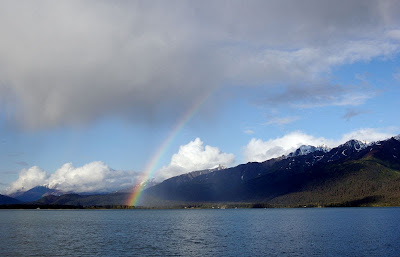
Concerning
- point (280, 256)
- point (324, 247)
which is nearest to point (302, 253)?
point (280, 256)

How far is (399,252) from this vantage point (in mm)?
90875

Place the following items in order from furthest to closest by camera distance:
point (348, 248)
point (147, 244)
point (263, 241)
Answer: point (263, 241)
point (147, 244)
point (348, 248)

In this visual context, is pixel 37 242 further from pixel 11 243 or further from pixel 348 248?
pixel 348 248

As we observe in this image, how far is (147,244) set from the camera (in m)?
108

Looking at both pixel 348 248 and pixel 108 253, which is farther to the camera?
pixel 348 248

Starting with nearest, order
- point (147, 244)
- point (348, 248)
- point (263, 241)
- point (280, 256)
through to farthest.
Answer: point (280, 256) < point (348, 248) < point (147, 244) < point (263, 241)

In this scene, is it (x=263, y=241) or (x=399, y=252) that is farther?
(x=263, y=241)

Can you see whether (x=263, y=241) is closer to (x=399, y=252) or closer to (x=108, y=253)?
(x=399, y=252)

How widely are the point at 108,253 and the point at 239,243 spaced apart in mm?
40642

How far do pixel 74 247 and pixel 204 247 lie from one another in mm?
36316

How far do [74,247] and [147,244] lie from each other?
2047 cm

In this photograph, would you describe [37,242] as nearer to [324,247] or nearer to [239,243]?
[239,243]

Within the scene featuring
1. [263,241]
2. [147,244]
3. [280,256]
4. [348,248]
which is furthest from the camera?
[263,241]

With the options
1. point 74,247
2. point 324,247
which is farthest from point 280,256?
point 74,247
